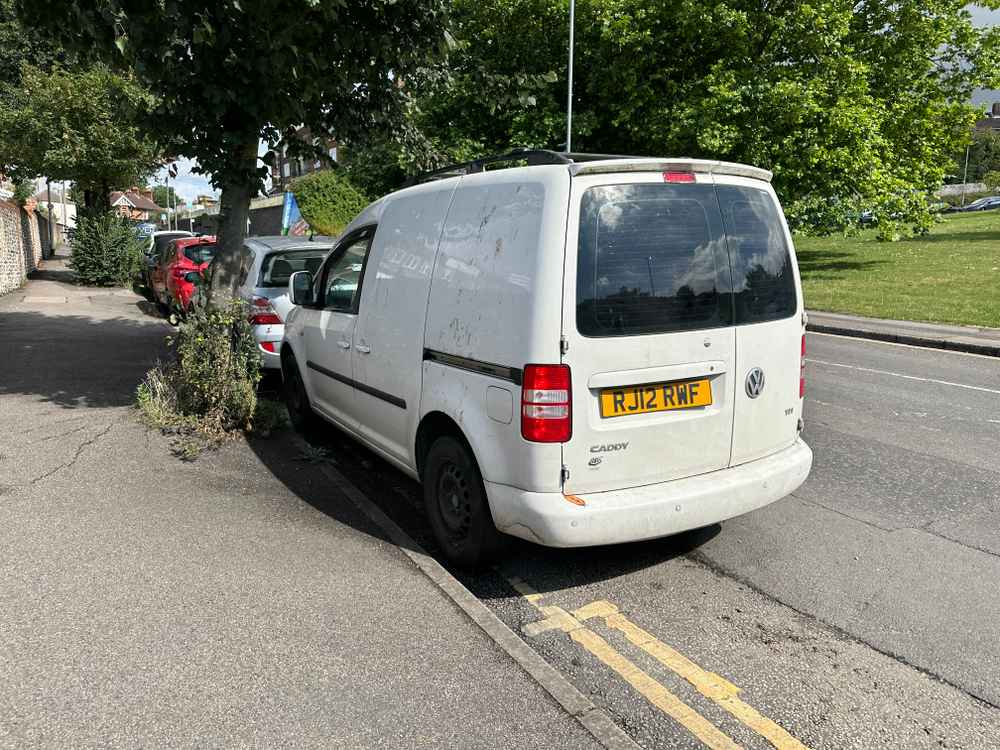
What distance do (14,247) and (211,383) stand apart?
16.4 meters

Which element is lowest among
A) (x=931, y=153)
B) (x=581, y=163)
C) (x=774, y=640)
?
(x=774, y=640)

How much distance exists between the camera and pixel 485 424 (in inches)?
142

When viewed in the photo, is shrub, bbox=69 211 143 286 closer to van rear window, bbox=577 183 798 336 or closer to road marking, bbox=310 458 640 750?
road marking, bbox=310 458 640 750

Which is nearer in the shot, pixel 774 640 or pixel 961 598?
pixel 774 640

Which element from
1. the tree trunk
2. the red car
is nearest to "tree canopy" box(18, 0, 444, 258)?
the tree trunk

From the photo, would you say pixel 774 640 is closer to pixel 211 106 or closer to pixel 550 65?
pixel 211 106

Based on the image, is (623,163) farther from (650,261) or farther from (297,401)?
(297,401)

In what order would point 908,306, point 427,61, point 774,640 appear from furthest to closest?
point 908,306, point 427,61, point 774,640

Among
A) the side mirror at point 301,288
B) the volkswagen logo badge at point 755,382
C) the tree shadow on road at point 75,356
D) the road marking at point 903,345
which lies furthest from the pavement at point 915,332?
the tree shadow on road at point 75,356

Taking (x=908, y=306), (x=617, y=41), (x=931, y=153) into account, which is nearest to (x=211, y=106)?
(x=908, y=306)

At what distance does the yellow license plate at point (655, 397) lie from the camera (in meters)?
3.45

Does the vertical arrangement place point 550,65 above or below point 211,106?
above

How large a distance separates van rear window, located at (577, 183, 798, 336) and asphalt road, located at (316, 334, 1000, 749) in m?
1.31

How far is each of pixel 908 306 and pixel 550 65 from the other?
12268 millimetres
